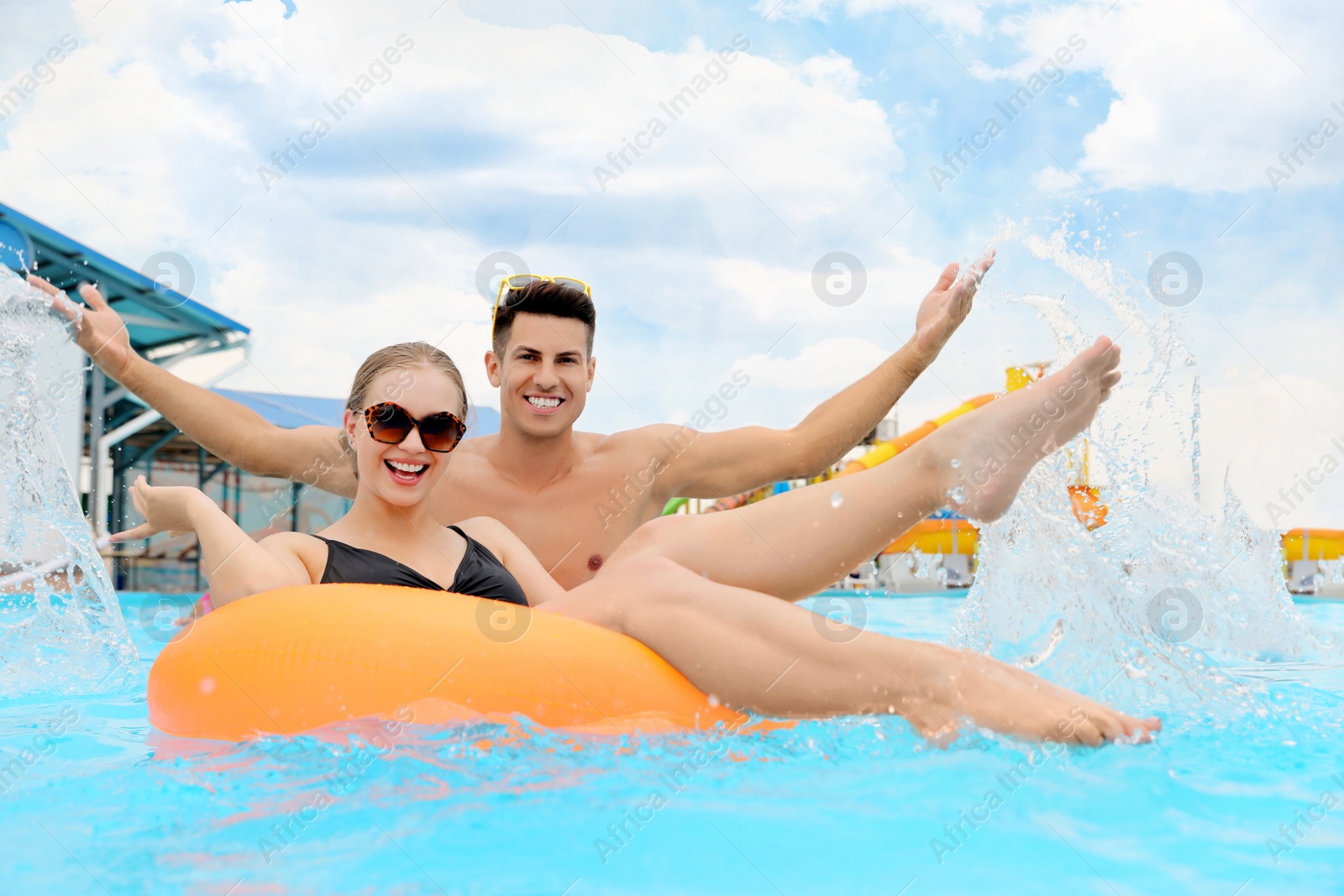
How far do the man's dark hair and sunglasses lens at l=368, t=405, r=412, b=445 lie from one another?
39.5 inches

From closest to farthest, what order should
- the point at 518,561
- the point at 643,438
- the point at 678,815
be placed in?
the point at 678,815 < the point at 518,561 < the point at 643,438

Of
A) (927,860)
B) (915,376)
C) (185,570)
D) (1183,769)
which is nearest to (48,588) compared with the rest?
(915,376)

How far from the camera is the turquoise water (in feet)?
4.90

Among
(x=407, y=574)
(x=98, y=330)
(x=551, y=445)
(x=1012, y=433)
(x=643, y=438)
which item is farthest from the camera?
(x=643, y=438)

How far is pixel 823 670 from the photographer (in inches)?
80.2

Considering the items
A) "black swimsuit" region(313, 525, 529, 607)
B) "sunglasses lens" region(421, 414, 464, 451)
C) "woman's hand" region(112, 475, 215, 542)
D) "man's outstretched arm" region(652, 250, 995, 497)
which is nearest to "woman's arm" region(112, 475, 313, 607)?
"woman's hand" region(112, 475, 215, 542)

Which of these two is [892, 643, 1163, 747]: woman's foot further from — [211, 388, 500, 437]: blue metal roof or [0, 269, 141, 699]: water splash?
[211, 388, 500, 437]: blue metal roof

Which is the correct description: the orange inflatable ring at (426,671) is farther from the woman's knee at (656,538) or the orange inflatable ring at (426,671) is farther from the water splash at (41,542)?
the water splash at (41,542)

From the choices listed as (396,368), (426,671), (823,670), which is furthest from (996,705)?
(396,368)

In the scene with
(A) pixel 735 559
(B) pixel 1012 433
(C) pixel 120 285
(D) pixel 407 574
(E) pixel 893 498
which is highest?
(C) pixel 120 285

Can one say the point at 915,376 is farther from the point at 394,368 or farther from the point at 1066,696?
the point at 394,368

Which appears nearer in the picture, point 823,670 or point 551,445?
point 823,670

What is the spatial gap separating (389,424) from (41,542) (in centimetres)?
254

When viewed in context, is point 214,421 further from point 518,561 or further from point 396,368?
point 518,561
